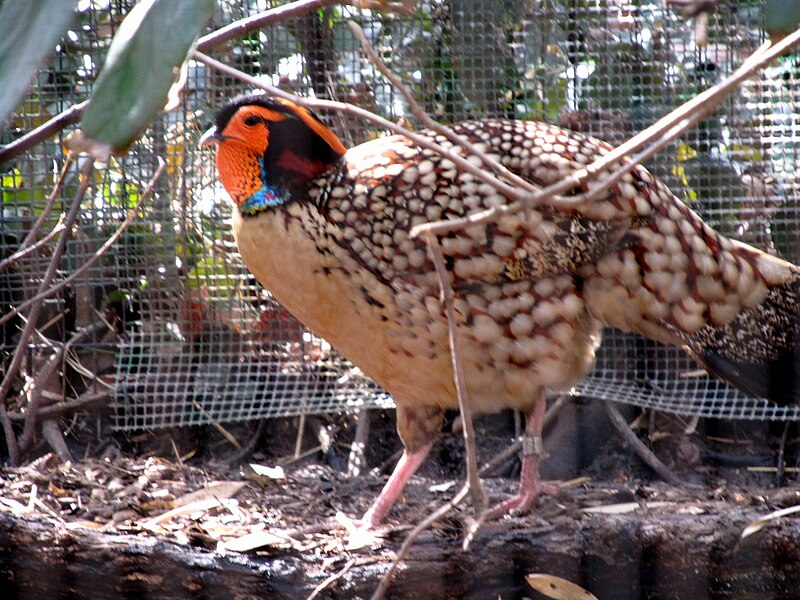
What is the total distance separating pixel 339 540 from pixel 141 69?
154 cm

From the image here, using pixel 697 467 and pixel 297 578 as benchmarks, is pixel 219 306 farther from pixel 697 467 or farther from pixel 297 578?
pixel 697 467

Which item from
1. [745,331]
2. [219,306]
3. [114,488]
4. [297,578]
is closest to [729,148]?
[745,331]

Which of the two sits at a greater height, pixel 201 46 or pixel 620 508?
pixel 201 46

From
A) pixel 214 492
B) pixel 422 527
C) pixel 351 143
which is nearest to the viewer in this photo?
pixel 422 527

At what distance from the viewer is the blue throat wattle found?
7.63 feet

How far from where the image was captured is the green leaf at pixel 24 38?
92 cm

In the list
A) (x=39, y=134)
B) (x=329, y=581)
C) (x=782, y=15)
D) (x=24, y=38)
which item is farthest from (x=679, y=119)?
(x=329, y=581)

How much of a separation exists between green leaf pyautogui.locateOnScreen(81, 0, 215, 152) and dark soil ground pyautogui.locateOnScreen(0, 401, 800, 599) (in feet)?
4.32

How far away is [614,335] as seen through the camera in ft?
10.5

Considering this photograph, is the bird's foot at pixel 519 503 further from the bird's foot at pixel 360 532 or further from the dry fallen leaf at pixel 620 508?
the bird's foot at pixel 360 532

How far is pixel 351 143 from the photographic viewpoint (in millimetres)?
3297

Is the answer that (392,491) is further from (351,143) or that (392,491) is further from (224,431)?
(351,143)

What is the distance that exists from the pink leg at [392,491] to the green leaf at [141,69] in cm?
161

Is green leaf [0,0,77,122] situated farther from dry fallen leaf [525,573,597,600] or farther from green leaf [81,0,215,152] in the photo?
dry fallen leaf [525,573,597,600]
